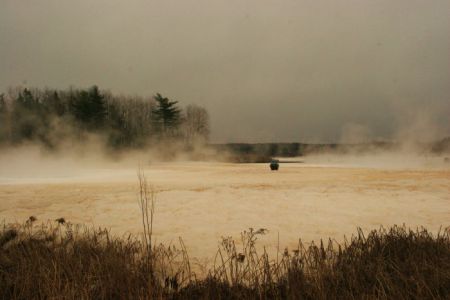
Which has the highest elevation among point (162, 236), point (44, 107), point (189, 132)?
point (44, 107)

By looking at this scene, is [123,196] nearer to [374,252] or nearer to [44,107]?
[374,252]

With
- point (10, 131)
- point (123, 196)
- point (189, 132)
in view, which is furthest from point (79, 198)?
point (189, 132)

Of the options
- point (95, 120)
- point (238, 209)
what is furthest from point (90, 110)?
point (238, 209)

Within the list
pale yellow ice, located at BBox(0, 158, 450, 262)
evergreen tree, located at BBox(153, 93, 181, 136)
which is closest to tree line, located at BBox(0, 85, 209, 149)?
evergreen tree, located at BBox(153, 93, 181, 136)

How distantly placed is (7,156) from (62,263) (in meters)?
38.8

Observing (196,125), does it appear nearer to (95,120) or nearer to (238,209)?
(95,120)

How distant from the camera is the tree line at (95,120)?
41188 mm

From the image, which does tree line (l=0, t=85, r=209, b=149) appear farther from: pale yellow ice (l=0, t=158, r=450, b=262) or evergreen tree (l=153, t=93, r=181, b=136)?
pale yellow ice (l=0, t=158, r=450, b=262)

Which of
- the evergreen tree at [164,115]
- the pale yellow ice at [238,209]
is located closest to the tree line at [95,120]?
the evergreen tree at [164,115]

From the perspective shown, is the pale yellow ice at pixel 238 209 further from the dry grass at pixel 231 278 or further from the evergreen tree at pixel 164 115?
the evergreen tree at pixel 164 115

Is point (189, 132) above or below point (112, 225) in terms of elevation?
above

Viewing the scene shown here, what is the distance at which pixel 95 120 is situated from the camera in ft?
141

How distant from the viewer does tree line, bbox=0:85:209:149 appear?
41.2m

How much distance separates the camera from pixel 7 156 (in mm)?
34594
